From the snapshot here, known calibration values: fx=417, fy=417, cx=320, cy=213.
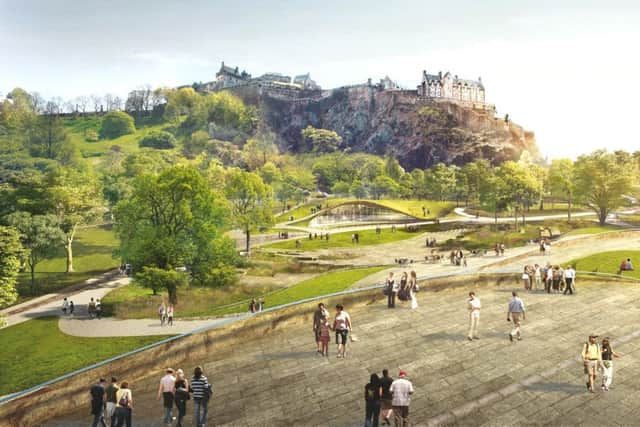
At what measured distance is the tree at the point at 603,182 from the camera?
66.6 metres

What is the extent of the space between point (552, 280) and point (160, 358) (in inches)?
775

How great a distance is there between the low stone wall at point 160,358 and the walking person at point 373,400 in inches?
279

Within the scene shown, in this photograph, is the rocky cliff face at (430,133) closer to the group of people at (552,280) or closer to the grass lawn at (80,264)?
the grass lawn at (80,264)

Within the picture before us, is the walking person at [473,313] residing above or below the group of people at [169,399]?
above

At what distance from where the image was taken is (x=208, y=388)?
1080 centimetres

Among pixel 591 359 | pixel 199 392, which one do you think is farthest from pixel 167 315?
pixel 591 359

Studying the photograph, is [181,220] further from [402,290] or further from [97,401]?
[97,401]

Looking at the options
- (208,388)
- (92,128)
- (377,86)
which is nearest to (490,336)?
(208,388)

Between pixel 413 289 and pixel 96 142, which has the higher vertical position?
pixel 96 142

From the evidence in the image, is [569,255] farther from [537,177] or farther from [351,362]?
[537,177]

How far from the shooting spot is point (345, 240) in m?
65.4

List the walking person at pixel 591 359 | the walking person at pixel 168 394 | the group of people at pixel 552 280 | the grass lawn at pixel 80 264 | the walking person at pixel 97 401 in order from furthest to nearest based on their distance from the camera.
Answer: the grass lawn at pixel 80 264, the group of people at pixel 552 280, the walking person at pixel 591 359, the walking person at pixel 97 401, the walking person at pixel 168 394

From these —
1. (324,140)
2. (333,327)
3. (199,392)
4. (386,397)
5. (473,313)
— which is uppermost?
(324,140)

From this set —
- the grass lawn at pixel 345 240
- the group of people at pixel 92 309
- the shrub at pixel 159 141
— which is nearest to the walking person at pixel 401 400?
the group of people at pixel 92 309
